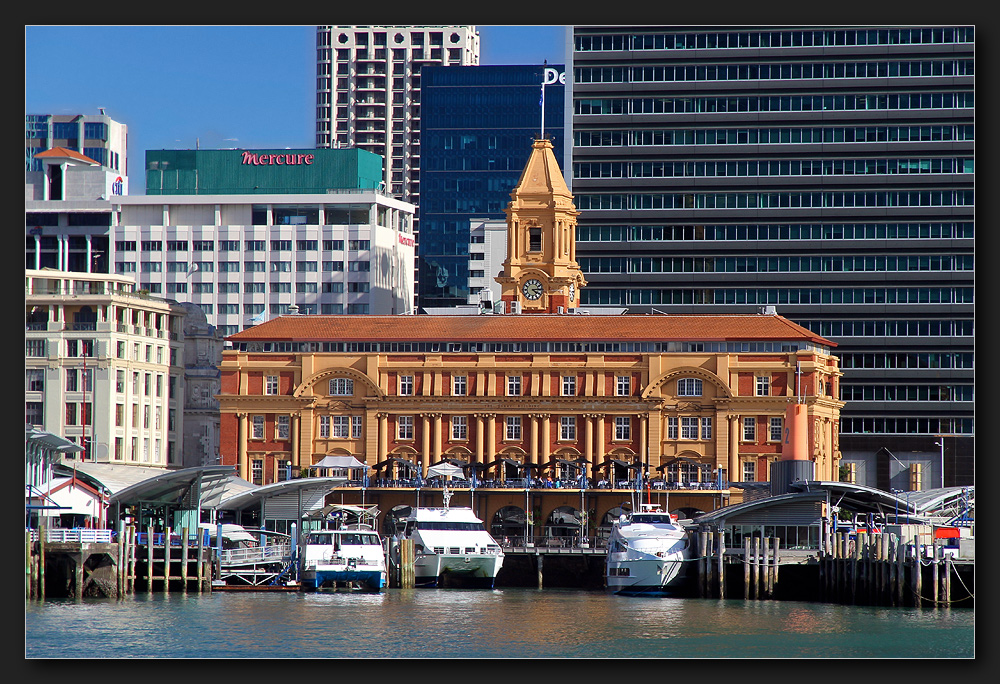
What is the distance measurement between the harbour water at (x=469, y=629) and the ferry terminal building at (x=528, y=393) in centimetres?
5836

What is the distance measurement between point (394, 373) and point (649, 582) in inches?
2268

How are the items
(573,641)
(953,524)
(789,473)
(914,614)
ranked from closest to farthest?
(573,641) → (914,614) → (953,524) → (789,473)

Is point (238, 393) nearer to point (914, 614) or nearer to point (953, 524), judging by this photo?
point (953, 524)

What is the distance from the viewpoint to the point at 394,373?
6900 inches

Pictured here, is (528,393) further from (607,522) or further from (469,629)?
(469,629)

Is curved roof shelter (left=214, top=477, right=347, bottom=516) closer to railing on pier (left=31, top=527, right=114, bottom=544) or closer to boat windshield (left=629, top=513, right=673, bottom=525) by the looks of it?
boat windshield (left=629, top=513, right=673, bottom=525)

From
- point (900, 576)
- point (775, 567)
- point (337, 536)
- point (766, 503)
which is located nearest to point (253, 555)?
point (337, 536)

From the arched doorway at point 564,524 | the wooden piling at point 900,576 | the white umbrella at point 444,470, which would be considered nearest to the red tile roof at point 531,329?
the white umbrella at point 444,470

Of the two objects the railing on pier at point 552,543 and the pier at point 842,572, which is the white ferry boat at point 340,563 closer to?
the pier at point 842,572

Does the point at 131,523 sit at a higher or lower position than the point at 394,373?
lower

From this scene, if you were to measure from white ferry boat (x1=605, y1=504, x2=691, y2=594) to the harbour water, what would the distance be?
24.9 feet

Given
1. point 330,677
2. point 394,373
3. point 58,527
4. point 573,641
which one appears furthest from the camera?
point 394,373

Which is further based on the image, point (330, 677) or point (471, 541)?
point (471, 541)

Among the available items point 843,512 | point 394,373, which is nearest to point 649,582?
point 843,512
